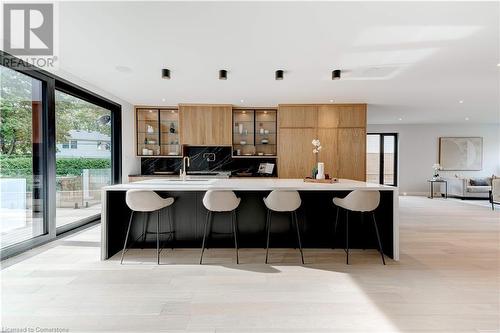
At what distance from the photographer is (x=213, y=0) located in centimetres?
210

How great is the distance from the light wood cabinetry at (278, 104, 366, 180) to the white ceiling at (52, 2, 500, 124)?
2.39 ft

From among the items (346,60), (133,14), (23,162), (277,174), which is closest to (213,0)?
(133,14)

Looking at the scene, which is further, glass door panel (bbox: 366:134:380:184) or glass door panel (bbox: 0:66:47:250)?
glass door panel (bbox: 366:134:380:184)

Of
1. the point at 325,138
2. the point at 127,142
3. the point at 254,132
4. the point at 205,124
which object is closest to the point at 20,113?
the point at 127,142

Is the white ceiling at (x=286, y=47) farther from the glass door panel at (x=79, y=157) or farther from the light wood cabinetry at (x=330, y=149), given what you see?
the light wood cabinetry at (x=330, y=149)

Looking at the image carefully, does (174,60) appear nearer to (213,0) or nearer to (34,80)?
(213,0)

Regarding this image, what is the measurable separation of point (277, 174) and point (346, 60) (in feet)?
10.2

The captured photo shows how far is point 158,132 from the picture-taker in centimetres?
616

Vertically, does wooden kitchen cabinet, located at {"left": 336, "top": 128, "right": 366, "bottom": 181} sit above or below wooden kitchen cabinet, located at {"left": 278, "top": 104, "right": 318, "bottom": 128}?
below

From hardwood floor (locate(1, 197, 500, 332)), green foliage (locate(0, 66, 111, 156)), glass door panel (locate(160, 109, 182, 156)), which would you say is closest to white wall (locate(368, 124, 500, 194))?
hardwood floor (locate(1, 197, 500, 332))

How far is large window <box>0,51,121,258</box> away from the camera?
311 cm

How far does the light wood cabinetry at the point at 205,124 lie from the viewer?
590 centimetres

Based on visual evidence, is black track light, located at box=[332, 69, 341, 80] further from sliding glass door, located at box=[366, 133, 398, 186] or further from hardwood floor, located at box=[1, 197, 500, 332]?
sliding glass door, located at box=[366, 133, 398, 186]

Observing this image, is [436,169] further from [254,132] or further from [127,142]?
[127,142]
